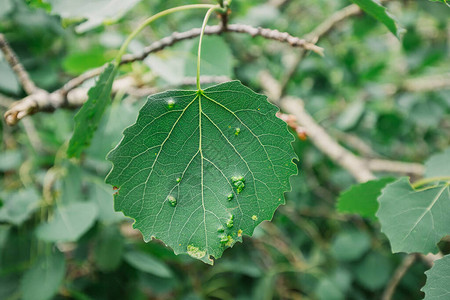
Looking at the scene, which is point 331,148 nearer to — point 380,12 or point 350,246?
point 350,246

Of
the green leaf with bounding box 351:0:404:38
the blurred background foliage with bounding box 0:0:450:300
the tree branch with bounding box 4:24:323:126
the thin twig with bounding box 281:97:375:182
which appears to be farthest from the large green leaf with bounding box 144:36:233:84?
the green leaf with bounding box 351:0:404:38

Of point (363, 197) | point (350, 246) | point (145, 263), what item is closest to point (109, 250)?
point (145, 263)

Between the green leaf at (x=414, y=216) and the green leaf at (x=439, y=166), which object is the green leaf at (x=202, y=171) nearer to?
the green leaf at (x=414, y=216)

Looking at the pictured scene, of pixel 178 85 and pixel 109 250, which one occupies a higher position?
pixel 178 85

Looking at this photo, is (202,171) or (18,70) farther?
(18,70)

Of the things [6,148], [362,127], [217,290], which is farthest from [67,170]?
[362,127]

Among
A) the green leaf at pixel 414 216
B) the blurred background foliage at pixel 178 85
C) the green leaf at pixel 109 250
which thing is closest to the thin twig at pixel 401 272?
the green leaf at pixel 414 216
